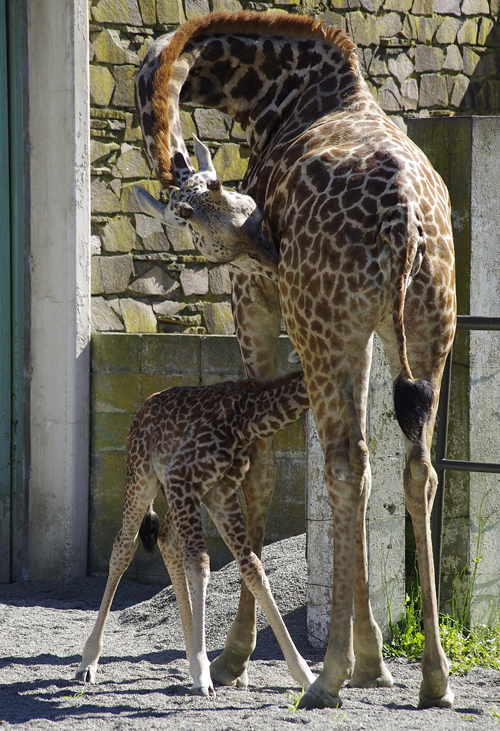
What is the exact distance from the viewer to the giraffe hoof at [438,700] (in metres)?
3.32

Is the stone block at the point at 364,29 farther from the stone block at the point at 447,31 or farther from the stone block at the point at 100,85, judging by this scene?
the stone block at the point at 100,85

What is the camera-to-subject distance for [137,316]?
7.43m

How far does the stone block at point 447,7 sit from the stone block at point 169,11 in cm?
338

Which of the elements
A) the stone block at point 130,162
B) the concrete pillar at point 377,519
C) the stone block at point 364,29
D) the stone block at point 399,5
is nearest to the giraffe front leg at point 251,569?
the concrete pillar at point 377,519

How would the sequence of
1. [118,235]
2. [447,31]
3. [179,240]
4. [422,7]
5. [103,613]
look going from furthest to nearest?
[447,31] < [422,7] < [179,240] < [118,235] < [103,613]

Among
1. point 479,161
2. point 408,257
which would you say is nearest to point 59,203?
point 479,161

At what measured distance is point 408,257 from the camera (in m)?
3.10

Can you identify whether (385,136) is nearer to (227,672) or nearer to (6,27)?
(227,672)

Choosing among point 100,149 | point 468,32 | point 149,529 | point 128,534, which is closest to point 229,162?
point 100,149

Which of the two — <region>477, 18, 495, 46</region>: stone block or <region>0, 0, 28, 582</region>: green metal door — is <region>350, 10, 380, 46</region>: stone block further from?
<region>0, 0, 28, 582</region>: green metal door

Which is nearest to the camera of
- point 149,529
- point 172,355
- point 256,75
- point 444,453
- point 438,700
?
point 438,700

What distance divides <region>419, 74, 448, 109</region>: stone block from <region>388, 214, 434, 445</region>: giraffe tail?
6537 millimetres

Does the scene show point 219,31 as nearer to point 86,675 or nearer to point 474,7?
point 86,675

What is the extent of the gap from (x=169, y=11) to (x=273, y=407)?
5.31 metres
